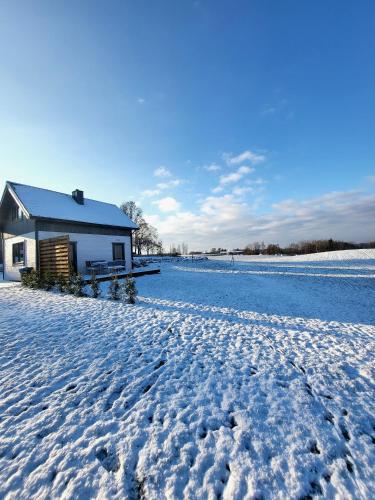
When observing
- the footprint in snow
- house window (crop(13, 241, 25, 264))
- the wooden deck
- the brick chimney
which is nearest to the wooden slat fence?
the wooden deck

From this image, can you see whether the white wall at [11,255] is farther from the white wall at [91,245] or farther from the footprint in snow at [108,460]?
the footprint in snow at [108,460]

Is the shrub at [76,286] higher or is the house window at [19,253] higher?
the house window at [19,253]

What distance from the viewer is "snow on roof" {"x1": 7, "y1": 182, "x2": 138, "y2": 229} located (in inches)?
495

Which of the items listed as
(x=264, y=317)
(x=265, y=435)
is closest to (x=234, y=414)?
(x=265, y=435)

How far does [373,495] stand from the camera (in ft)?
6.17

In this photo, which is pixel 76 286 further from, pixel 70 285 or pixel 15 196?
pixel 15 196

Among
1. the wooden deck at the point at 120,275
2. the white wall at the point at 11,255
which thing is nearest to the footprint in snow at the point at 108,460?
the wooden deck at the point at 120,275

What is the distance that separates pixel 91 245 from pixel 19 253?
4.87 m

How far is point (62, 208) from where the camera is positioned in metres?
14.0

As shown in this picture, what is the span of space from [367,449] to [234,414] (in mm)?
1444

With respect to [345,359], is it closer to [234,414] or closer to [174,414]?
[234,414]

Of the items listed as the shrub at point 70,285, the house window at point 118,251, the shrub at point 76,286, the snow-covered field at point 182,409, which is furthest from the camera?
the house window at point 118,251

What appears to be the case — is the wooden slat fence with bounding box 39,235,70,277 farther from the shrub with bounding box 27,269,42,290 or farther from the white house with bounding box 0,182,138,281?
the shrub with bounding box 27,269,42,290

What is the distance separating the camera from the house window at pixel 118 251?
1611cm
